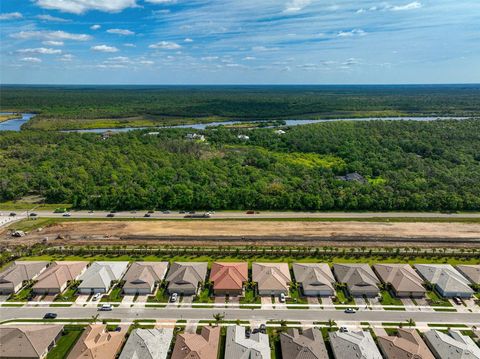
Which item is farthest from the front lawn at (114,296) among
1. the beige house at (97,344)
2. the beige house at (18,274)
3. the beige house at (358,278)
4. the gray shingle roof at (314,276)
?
the beige house at (358,278)

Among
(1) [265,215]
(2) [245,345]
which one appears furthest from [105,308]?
(1) [265,215]

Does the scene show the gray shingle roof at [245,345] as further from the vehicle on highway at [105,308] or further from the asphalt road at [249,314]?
the vehicle on highway at [105,308]

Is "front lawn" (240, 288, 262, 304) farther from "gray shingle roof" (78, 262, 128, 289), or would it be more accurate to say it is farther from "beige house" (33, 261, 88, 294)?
"beige house" (33, 261, 88, 294)

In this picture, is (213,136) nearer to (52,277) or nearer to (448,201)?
(448,201)

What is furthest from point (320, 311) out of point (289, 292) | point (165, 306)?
point (165, 306)

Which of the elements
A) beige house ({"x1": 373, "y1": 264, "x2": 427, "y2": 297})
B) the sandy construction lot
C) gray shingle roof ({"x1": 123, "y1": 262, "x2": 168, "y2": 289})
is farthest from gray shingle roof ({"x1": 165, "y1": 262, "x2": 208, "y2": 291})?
beige house ({"x1": 373, "y1": 264, "x2": 427, "y2": 297})

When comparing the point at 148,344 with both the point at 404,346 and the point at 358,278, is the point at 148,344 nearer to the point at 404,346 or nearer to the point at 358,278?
the point at 404,346
